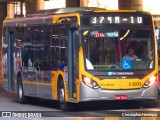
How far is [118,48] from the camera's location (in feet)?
67.5

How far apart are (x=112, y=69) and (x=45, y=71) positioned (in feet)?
10.7

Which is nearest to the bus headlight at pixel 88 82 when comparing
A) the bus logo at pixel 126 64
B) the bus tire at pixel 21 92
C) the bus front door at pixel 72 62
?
the bus front door at pixel 72 62

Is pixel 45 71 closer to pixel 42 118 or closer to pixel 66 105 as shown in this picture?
pixel 66 105

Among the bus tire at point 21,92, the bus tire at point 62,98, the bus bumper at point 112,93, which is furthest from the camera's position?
the bus tire at point 21,92

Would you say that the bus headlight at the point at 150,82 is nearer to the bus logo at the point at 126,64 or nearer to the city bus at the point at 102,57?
the city bus at the point at 102,57

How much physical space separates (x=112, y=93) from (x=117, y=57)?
1079mm

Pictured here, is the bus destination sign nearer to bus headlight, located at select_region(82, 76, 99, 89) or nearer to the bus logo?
the bus logo

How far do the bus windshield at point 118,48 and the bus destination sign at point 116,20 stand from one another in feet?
0.62

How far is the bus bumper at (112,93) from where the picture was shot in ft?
66.1

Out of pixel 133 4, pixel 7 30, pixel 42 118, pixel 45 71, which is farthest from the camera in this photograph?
pixel 133 4

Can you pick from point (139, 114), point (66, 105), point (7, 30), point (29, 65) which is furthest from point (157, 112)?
point (7, 30)

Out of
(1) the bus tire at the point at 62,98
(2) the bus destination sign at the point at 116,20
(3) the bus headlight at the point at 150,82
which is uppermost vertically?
(2) the bus destination sign at the point at 116,20

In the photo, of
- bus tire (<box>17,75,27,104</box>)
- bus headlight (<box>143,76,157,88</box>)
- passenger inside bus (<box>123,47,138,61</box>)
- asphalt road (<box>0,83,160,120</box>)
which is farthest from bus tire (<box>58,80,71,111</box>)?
bus tire (<box>17,75,27,104</box>)

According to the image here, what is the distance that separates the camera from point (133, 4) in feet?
132
